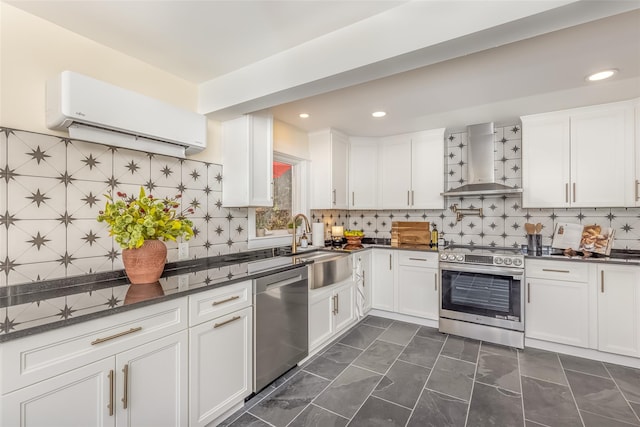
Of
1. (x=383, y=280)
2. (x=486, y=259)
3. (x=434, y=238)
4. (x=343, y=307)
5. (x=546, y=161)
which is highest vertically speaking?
(x=546, y=161)

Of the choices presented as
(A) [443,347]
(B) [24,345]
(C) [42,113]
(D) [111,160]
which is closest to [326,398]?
(A) [443,347]

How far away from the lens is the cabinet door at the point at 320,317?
→ 2.51 m

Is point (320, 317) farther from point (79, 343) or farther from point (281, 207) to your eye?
point (79, 343)

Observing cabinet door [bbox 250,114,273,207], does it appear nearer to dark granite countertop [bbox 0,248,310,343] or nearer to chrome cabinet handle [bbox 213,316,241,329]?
dark granite countertop [bbox 0,248,310,343]

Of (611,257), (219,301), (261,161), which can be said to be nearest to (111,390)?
(219,301)

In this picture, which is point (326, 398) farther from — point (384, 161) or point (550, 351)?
point (384, 161)

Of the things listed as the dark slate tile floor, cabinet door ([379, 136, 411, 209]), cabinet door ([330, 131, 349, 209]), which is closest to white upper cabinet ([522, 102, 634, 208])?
cabinet door ([379, 136, 411, 209])

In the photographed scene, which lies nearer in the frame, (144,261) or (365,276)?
(144,261)

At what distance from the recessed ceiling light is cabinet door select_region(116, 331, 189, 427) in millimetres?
3216

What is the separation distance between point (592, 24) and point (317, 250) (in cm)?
267

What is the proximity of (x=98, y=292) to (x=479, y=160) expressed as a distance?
11.9ft

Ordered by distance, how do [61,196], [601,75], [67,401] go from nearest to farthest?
[67,401] < [61,196] < [601,75]

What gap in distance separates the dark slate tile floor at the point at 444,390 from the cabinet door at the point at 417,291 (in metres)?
0.51

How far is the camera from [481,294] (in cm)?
292
